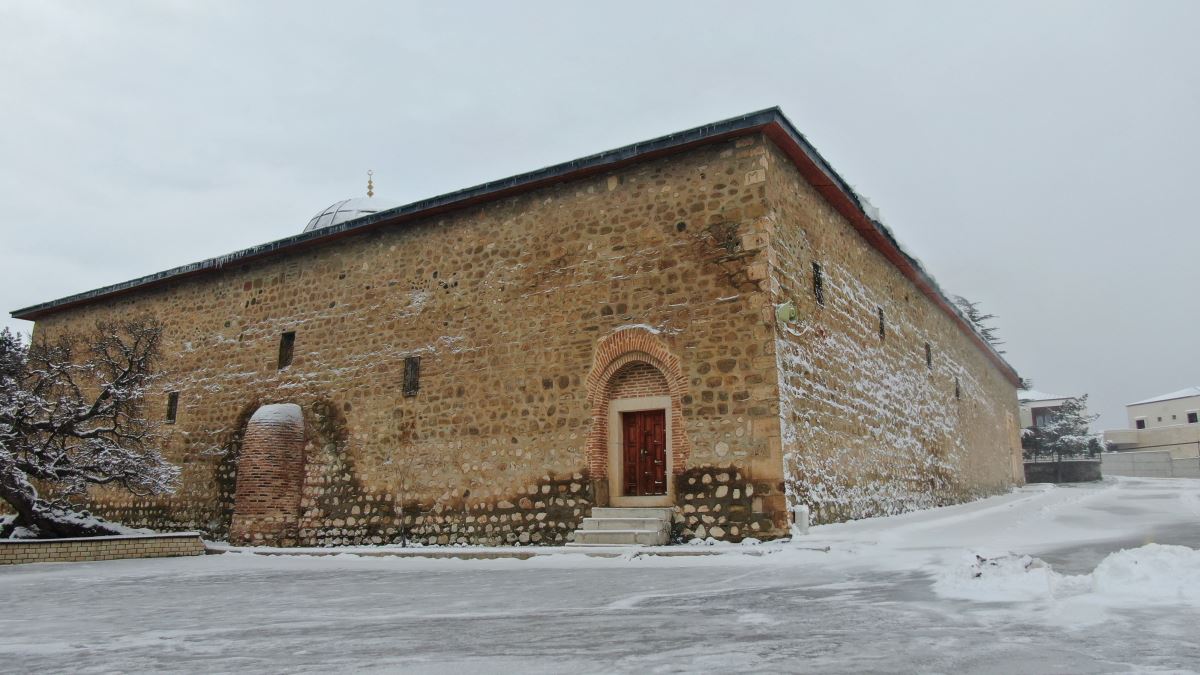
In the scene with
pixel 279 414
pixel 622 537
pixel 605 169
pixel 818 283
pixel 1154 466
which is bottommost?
pixel 622 537

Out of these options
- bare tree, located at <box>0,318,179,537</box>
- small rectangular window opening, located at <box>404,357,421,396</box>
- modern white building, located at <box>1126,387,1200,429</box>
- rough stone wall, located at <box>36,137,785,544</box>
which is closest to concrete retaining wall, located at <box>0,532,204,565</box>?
bare tree, located at <box>0,318,179,537</box>

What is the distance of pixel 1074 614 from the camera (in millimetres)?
3514

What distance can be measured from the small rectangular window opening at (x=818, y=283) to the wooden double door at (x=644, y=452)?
2.74 metres

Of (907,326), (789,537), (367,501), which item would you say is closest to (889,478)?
(907,326)

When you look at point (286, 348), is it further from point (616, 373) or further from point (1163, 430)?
point (1163, 430)

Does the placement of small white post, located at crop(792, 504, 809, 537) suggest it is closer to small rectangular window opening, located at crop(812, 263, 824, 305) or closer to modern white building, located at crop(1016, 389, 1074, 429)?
small rectangular window opening, located at crop(812, 263, 824, 305)

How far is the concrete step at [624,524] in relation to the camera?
28.8 feet

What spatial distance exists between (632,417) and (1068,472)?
2841 centimetres

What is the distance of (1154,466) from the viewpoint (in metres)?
36.1

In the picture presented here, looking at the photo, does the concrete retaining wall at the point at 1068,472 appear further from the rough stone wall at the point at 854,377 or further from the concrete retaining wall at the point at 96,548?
the concrete retaining wall at the point at 96,548

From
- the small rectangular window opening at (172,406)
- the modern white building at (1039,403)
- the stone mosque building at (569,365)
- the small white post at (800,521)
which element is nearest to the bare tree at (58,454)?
the stone mosque building at (569,365)

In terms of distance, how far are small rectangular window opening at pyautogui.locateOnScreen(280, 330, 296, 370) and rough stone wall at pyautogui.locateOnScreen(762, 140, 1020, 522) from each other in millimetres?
8662

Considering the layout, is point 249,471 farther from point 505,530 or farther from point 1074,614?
point 1074,614

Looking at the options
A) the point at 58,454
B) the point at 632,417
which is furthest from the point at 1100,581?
the point at 58,454
